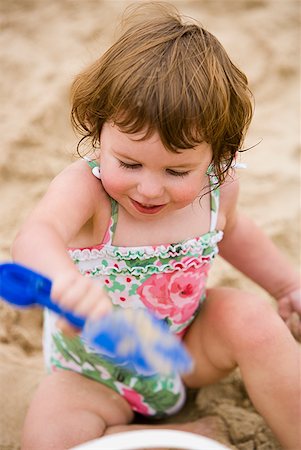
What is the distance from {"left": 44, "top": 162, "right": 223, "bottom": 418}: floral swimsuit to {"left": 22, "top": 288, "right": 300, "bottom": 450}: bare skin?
1.2 inches

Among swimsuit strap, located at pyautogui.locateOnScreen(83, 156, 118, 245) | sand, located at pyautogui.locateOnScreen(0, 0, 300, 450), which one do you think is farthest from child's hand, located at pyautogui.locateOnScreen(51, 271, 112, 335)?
sand, located at pyautogui.locateOnScreen(0, 0, 300, 450)

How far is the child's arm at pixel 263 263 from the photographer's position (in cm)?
148

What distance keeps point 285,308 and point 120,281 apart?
0.40 meters

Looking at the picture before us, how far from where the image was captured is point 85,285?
87 cm

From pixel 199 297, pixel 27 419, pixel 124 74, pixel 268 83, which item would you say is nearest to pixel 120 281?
pixel 199 297

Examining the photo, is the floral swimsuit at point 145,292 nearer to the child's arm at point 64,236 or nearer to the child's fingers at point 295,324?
the child's arm at point 64,236

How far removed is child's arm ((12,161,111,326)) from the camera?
0.85m

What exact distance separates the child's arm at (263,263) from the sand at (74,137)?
0.19 metres

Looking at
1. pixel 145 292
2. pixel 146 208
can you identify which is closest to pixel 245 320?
pixel 145 292

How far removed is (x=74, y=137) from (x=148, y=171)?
47.0 inches

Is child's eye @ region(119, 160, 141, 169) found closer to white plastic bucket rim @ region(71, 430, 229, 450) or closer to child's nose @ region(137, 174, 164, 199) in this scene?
child's nose @ region(137, 174, 164, 199)

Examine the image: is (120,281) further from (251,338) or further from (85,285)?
(85,285)

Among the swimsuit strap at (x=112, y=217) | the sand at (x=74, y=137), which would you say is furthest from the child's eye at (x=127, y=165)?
the sand at (x=74, y=137)

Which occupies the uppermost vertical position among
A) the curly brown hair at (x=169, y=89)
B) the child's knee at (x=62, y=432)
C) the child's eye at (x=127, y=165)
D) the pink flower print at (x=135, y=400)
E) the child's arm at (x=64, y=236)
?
the curly brown hair at (x=169, y=89)
